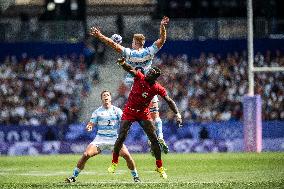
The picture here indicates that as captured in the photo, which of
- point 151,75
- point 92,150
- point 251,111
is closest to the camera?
point 151,75

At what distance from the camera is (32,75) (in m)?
38.8

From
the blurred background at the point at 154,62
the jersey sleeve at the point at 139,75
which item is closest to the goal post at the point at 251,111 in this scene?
the blurred background at the point at 154,62

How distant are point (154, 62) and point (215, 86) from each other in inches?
121

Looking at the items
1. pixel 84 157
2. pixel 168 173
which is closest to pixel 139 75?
pixel 84 157

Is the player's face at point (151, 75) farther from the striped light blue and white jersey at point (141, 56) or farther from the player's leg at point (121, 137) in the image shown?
the striped light blue and white jersey at point (141, 56)

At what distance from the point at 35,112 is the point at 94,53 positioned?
4.60 meters

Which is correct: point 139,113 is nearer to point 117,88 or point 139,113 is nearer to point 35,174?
point 35,174

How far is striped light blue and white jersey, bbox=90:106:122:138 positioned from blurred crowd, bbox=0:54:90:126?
16384 mm

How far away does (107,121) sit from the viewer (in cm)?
1942

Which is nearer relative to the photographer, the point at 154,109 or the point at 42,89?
the point at 154,109

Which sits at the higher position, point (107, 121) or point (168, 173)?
point (107, 121)

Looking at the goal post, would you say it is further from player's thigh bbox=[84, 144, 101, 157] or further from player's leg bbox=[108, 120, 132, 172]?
player's leg bbox=[108, 120, 132, 172]

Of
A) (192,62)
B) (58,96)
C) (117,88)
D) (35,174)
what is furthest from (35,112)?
(35,174)

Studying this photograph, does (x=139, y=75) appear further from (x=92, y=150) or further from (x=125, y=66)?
(x=92, y=150)
